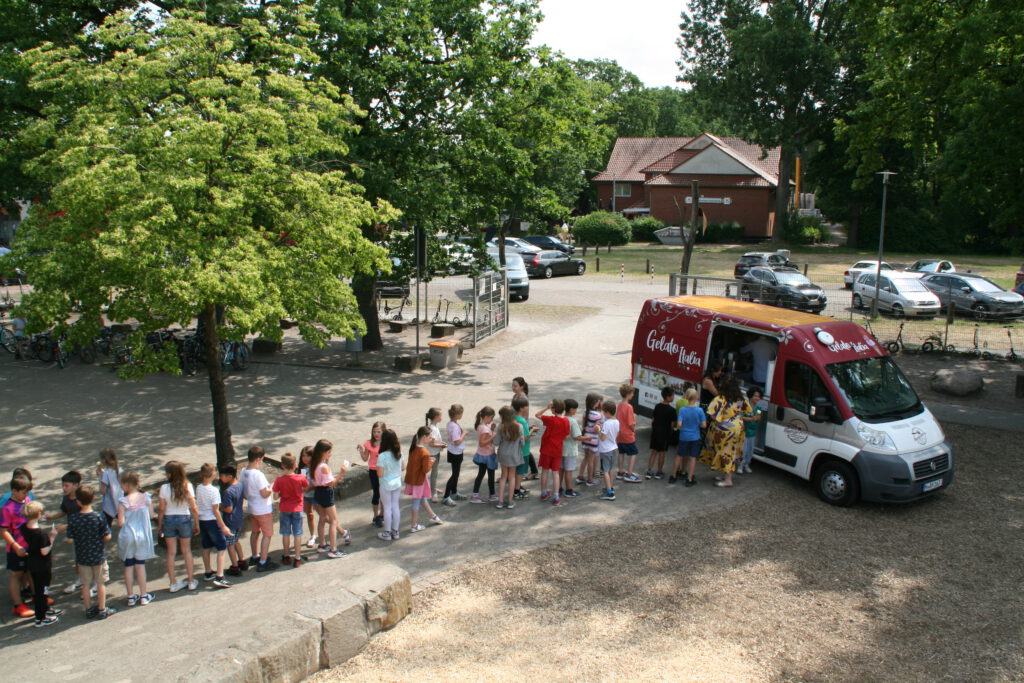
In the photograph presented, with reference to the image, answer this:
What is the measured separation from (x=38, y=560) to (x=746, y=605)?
22.3 feet

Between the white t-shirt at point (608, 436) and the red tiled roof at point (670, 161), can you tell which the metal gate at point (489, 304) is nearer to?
the white t-shirt at point (608, 436)

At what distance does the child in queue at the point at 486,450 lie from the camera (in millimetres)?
10352

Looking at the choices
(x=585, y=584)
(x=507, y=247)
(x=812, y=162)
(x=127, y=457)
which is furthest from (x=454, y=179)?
(x=812, y=162)

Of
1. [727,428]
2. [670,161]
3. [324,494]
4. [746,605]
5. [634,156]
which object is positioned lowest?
[746,605]

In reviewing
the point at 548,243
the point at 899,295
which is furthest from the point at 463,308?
the point at 548,243

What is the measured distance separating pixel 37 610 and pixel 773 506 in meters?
8.46

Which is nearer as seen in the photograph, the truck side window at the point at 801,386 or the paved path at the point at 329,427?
the paved path at the point at 329,427

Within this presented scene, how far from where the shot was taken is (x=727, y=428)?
36.8 ft

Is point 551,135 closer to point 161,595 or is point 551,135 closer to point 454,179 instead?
point 454,179

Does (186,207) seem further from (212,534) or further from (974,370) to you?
(974,370)

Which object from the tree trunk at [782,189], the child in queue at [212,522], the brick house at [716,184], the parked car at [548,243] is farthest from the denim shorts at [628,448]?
the brick house at [716,184]

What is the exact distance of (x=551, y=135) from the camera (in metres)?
18.7

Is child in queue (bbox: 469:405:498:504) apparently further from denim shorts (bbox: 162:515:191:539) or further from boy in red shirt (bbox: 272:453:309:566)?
denim shorts (bbox: 162:515:191:539)

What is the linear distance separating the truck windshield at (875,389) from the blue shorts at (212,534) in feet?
25.8
